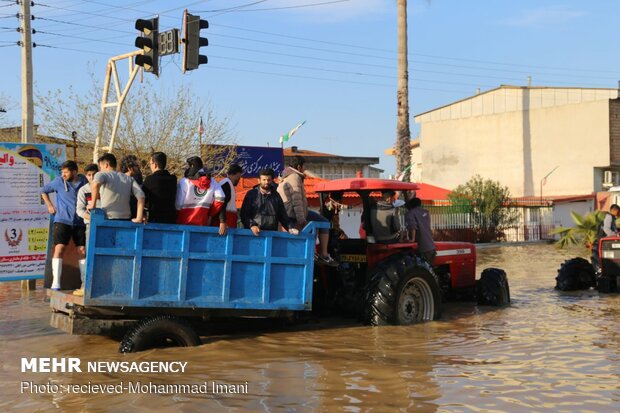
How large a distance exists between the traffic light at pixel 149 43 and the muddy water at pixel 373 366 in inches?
226

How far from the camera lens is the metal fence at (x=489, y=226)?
106 ft

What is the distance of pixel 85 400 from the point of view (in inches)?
247

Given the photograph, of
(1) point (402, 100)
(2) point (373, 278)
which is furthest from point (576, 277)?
(1) point (402, 100)

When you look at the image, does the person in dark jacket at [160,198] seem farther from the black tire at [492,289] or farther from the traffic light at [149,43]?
the traffic light at [149,43]

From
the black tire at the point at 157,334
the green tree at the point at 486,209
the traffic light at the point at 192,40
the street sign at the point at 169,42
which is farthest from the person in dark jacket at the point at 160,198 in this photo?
the green tree at the point at 486,209

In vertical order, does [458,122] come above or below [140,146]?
above

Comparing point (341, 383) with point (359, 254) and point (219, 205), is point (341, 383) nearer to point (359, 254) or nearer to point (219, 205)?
point (219, 205)

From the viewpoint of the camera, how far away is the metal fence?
106 ft

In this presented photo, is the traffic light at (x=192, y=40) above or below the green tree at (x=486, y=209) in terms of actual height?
above

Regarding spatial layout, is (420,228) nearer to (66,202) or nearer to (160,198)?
(160,198)

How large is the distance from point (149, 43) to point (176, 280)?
8087 millimetres

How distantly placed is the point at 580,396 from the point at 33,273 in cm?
985

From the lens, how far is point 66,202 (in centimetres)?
955

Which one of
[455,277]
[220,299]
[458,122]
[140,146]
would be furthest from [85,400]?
[458,122]
